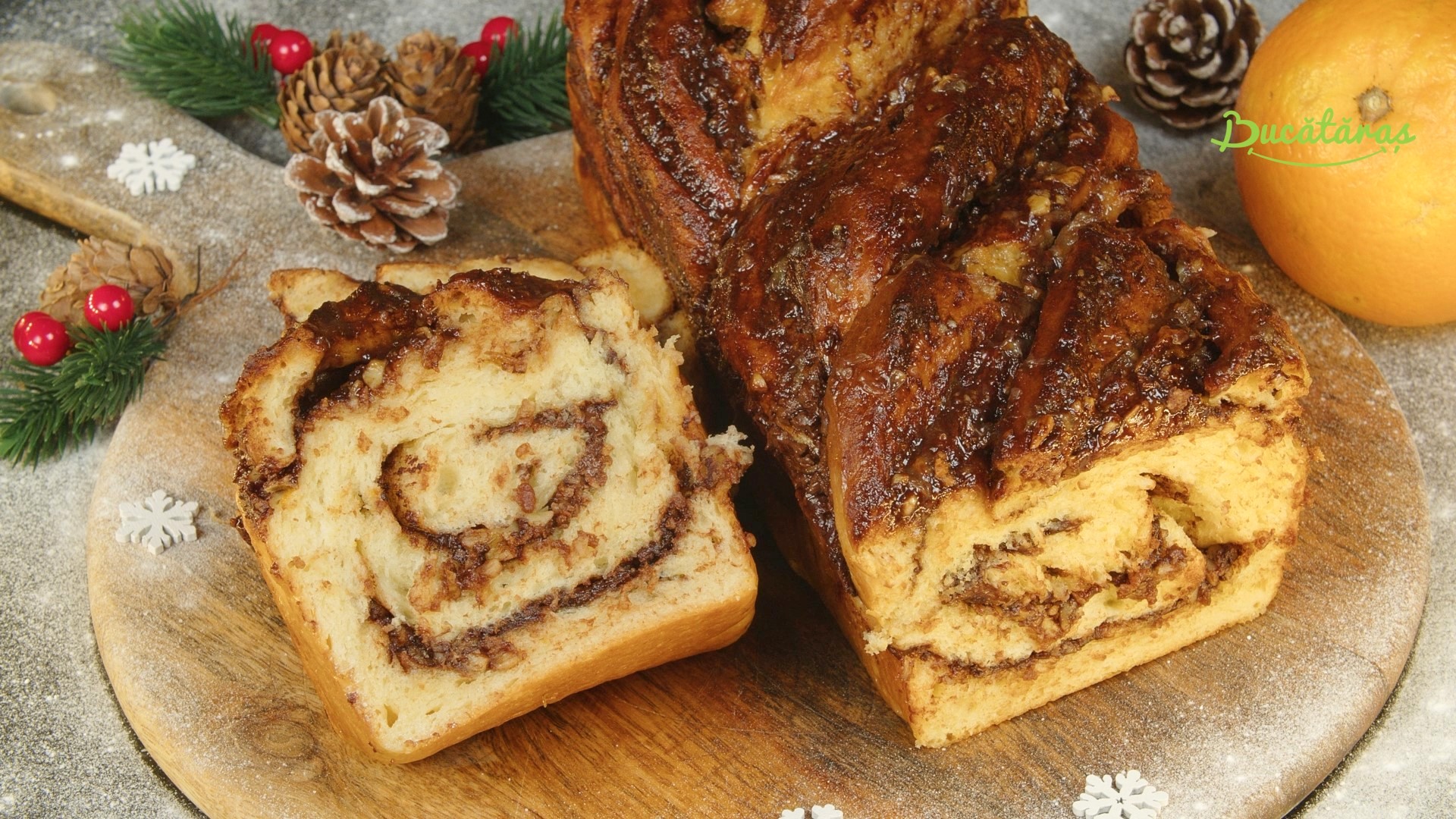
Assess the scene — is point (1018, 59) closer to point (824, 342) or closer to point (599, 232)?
point (824, 342)

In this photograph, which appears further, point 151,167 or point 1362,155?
point 151,167

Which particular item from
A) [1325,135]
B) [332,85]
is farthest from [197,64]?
[1325,135]

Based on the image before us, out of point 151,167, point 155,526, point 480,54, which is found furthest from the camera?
point 480,54

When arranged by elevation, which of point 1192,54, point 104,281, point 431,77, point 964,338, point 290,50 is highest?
point 964,338

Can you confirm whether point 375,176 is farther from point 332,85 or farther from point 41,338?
point 41,338

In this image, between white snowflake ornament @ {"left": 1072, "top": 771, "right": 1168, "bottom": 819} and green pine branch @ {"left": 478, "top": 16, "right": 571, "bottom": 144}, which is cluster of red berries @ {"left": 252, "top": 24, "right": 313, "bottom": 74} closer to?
green pine branch @ {"left": 478, "top": 16, "right": 571, "bottom": 144}

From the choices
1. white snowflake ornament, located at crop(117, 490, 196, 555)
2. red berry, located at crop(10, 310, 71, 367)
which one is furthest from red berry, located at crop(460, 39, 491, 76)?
white snowflake ornament, located at crop(117, 490, 196, 555)

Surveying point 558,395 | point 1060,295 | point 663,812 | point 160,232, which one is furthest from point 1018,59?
point 160,232
